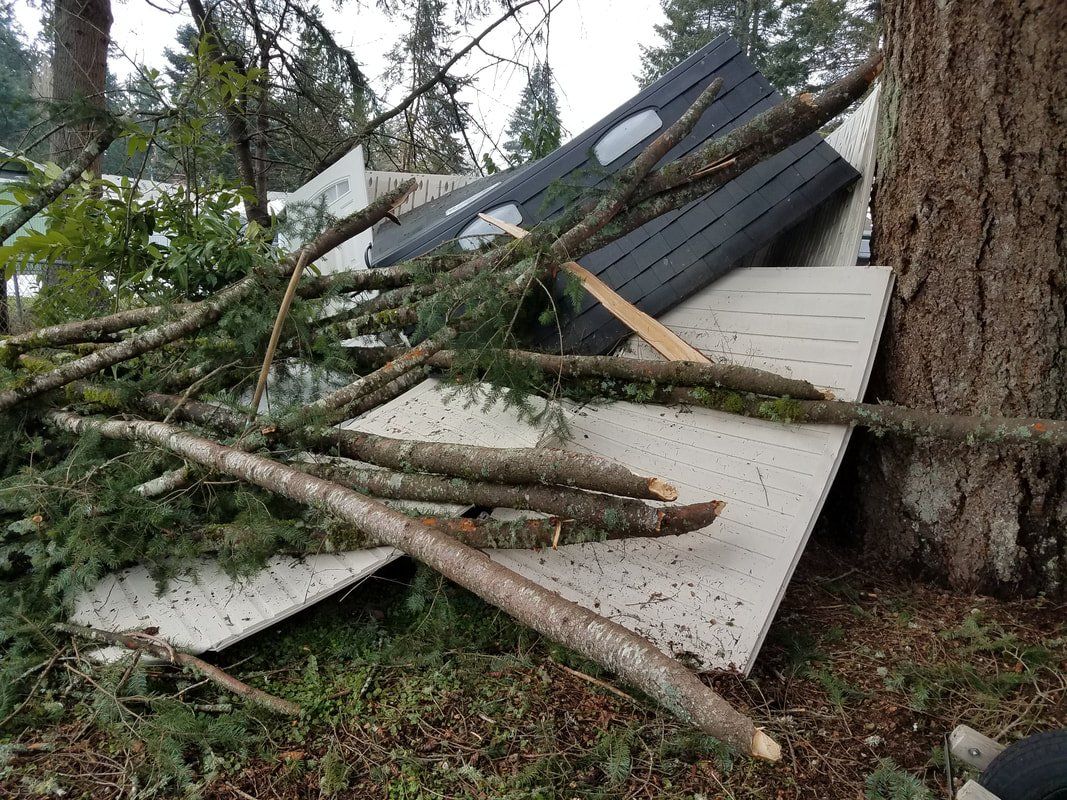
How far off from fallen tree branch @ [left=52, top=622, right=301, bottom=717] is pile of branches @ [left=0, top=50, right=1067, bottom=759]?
0.01 meters

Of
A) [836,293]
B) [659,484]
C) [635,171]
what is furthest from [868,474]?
[635,171]

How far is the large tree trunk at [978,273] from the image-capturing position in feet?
7.48

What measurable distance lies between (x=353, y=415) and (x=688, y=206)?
2431 millimetres

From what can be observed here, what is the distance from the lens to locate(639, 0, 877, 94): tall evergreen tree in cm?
1479

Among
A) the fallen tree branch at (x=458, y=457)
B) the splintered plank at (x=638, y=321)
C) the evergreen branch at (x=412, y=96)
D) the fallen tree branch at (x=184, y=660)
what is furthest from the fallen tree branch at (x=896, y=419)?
the evergreen branch at (x=412, y=96)

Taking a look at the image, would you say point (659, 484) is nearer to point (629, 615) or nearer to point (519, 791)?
point (629, 615)

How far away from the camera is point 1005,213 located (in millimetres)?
2354

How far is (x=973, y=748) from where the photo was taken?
1725 millimetres

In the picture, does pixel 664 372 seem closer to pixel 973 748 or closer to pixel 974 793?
pixel 973 748

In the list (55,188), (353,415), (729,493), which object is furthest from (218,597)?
(55,188)

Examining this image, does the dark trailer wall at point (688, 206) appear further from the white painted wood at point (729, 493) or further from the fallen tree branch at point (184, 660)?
the fallen tree branch at point (184, 660)

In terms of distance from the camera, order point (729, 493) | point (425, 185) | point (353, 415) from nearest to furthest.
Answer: point (729, 493) < point (353, 415) < point (425, 185)

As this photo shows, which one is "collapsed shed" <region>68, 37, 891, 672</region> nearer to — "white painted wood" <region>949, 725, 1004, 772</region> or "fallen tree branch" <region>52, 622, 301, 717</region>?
"fallen tree branch" <region>52, 622, 301, 717</region>

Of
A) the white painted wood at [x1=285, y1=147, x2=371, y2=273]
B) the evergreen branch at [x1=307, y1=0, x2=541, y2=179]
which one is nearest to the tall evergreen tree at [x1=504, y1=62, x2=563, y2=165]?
the evergreen branch at [x1=307, y1=0, x2=541, y2=179]
